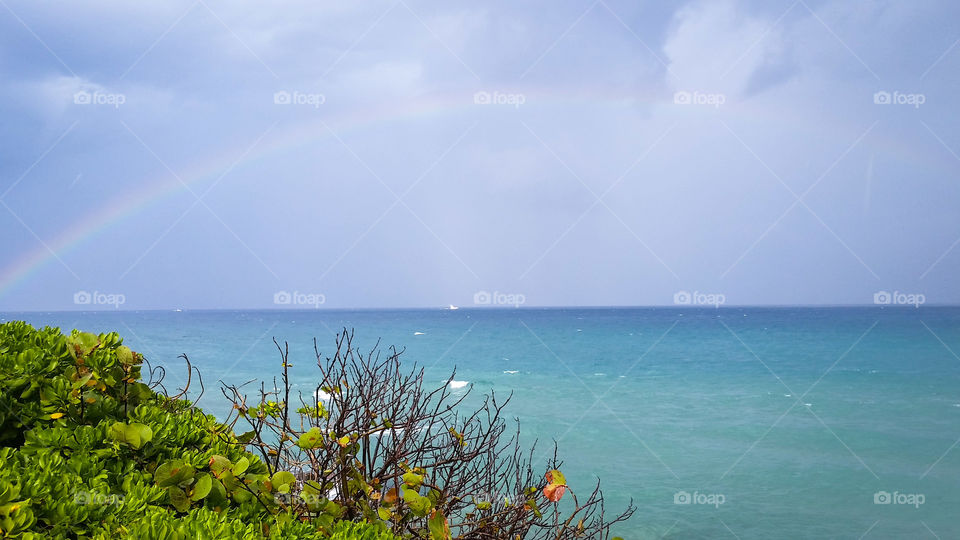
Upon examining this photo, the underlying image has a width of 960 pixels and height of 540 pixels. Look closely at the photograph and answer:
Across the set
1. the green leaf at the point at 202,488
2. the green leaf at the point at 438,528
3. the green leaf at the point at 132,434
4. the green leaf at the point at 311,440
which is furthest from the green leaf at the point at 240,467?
the green leaf at the point at 438,528

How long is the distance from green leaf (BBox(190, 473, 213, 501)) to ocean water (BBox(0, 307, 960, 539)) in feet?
23.3

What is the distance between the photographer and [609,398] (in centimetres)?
3225

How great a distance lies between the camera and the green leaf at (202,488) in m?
2.20

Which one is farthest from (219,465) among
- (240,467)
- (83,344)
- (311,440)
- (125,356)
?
(83,344)

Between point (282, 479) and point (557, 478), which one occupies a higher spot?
point (557, 478)

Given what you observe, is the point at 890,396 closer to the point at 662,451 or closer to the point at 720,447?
the point at 720,447

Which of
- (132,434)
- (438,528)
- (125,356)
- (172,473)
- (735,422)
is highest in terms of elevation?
(735,422)

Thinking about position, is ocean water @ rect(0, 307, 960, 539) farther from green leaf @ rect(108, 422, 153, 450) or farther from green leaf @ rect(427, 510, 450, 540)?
green leaf @ rect(427, 510, 450, 540)

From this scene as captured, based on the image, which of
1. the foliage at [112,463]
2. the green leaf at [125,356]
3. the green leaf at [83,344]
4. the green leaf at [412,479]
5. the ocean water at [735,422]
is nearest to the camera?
the foliage at [112,463]

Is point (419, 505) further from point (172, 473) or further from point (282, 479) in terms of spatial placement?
point (172, 473)

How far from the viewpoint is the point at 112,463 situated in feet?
7.84

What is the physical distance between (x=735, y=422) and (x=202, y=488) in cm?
2775

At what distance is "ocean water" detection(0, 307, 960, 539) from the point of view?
46.3 ft

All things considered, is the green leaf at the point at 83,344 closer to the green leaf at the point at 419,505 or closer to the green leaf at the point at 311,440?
the green leaf at the point at 311,440
